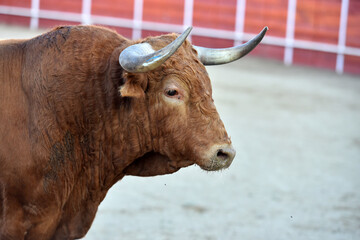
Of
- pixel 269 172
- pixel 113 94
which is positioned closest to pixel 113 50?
pixel 113 94

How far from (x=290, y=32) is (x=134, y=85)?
14.1 metres

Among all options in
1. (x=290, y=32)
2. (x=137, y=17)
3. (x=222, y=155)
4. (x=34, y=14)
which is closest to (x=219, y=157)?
(x=222, y=155)

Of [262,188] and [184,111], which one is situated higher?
[184,111]

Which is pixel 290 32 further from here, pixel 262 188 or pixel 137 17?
pixel 262 188

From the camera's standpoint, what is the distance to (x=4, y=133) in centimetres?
326

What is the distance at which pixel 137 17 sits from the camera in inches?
672

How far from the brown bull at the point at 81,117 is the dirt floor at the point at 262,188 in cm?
208

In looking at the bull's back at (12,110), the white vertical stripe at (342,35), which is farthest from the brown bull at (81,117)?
the white vertical stripe at (342,35)

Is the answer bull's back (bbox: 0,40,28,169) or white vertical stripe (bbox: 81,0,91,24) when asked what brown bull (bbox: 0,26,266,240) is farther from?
white vertical stripe (bbox: 81,0,91,24)

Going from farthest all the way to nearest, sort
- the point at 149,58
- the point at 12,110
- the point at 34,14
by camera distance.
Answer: the point at 34,14
the point at 12,110
the point at 149,58

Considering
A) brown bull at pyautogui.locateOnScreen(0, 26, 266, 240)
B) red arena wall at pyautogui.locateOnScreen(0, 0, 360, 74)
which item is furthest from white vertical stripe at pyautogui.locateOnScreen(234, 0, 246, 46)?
brown bull at pyautogui.locateOnScreen(0, 26, 266, 240)

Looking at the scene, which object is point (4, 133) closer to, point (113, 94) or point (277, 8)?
point (113, 94)

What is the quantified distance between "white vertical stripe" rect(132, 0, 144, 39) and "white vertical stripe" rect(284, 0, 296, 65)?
4012 millimetres

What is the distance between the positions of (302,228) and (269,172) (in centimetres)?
160
